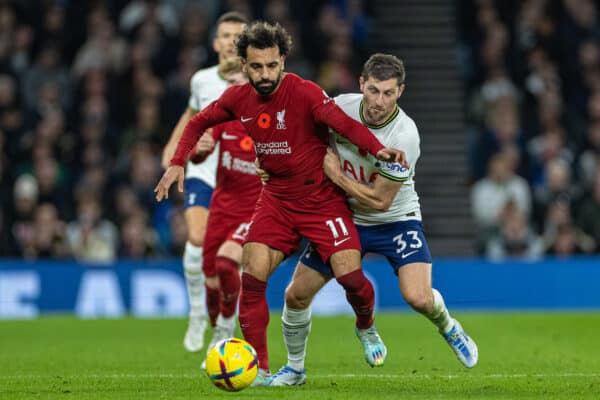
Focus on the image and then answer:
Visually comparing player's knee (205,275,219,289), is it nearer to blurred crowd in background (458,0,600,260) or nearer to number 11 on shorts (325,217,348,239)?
number 11 on shorts (325,217,348,239)

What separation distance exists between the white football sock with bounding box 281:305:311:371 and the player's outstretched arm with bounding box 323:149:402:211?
0.85m

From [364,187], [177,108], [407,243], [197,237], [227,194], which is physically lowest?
Answer: [177,108]

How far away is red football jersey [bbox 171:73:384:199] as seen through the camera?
27.0ft

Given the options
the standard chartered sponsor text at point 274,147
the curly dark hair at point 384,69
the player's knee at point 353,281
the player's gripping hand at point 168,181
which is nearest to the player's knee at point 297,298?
the player's knee at point 353,281

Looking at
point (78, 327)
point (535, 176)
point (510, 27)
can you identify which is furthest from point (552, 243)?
point (78, 327)

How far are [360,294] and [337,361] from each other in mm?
2052

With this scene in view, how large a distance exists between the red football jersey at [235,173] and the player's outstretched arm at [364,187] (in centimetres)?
186

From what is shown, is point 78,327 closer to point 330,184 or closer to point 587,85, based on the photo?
point 330,184

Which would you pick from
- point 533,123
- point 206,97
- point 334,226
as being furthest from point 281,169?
point 533,123

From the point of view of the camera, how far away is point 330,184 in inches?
333

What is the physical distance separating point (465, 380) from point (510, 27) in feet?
38.5

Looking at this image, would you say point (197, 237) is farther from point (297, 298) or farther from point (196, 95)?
point (297, 298)

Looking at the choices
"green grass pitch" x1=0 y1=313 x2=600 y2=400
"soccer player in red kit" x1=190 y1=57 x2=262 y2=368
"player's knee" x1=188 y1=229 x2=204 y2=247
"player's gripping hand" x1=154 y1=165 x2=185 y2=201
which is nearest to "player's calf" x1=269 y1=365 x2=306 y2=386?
"green grass pitch" x1=0 y1=313 x2=600 y2=400

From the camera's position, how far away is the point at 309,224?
831 centimetres
